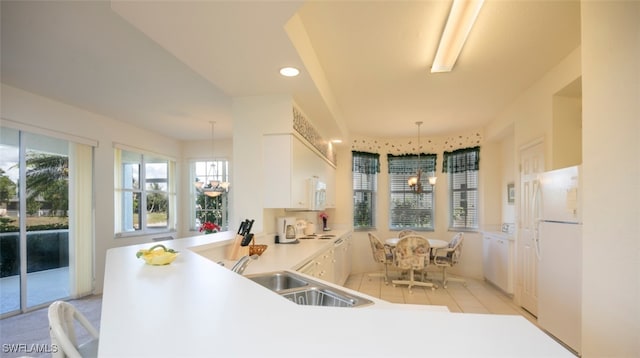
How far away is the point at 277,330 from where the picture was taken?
77cm

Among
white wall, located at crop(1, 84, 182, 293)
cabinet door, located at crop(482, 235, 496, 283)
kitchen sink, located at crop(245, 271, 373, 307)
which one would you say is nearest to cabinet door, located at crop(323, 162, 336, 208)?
cabinet door, located at crop(482, 235, 496, 283)

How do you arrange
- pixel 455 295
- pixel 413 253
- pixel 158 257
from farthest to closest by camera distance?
pixel 413 253
pixel 455 295
pixel 158 257

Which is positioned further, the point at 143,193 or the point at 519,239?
the point at 143,193

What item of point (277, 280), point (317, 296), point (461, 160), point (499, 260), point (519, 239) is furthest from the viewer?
point (461, 160)

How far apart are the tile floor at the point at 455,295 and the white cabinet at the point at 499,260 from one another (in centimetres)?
16

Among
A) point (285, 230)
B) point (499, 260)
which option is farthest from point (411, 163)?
point (285, 230)

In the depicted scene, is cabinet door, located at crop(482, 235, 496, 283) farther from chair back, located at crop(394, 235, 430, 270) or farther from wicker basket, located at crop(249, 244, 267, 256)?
wicker basket, located at crop(249, 244, 267, 256)

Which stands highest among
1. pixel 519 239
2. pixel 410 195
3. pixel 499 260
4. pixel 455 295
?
pixel 410 195

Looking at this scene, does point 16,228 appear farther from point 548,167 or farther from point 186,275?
point 548,167

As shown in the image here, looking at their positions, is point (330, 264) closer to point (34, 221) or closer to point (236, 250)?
point (236, 250)

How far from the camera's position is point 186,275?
136cm

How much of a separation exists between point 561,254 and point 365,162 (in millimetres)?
4137

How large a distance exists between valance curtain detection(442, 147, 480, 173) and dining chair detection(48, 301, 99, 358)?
245 inches

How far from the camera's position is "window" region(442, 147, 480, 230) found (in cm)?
625
